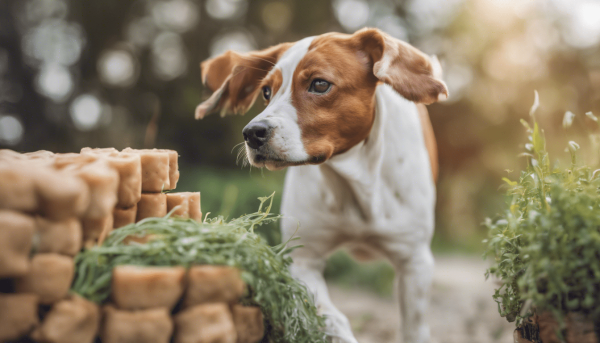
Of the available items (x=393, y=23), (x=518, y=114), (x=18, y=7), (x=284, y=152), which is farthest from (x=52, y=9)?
(x=518, y=114)

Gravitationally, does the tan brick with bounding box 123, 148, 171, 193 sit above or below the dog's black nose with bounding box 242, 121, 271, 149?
below

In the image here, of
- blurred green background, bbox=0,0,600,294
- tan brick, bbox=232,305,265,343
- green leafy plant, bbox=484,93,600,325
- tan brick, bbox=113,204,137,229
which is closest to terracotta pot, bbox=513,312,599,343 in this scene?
green leafy plant, bbox=484,93,600,325

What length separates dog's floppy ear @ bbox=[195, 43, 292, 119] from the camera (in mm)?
1824

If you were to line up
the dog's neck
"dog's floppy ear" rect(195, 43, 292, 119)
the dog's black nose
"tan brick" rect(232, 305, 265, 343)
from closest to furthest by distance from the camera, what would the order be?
"tan brick" rect(232, 305, 265, 343) → the dog's black nose → the dog's neck → "dog's floppy ear" rect(195, 43, 292, 119)

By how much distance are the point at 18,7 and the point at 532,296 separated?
555 cm

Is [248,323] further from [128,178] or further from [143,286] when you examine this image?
[128,178]

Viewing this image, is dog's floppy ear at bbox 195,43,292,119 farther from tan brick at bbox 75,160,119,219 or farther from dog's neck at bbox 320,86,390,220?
tan brick at bbox 75,160,119,219

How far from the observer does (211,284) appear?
0.91 metres

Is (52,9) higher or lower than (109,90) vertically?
higher

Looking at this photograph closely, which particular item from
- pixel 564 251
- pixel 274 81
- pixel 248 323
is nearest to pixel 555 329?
pixel 564 251

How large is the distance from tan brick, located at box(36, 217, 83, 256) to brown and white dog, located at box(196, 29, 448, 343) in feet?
2.16

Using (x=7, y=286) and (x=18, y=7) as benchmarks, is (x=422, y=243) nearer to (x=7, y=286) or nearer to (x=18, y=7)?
(x=7, y=286)

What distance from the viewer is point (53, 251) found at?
2.79 feet

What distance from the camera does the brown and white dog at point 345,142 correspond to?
58.4 inches
